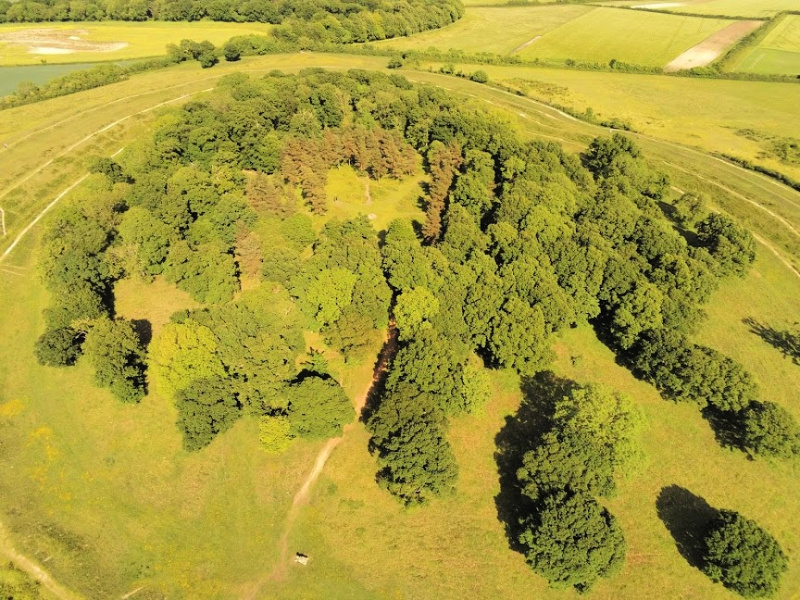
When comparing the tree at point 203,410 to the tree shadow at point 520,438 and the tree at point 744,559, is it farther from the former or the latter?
the tree at point 744,559

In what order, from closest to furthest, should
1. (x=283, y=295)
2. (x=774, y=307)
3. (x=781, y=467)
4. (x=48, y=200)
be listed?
(x=781, y=467) < (x=283, y=295) < (x=774, y=307) < (x=48, y=200)

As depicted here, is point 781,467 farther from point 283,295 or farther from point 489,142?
point 489,142

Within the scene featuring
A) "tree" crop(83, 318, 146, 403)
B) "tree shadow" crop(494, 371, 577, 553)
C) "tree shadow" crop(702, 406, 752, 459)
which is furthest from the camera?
"tree shadow" crop(702, 406, 752, 459)

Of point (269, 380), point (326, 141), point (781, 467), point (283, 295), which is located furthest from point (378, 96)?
point (781, 467)

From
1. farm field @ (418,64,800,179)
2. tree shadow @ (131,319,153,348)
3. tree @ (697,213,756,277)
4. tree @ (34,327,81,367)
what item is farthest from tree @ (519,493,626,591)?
farm field @ (418,64,800,179)

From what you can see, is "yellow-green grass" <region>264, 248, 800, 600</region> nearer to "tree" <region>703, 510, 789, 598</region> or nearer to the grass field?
the grass field

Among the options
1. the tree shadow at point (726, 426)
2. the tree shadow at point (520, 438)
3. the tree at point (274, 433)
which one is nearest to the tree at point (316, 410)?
the tree at point (274, 433)
